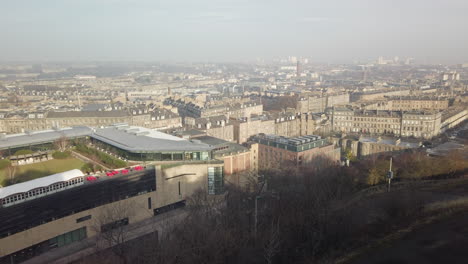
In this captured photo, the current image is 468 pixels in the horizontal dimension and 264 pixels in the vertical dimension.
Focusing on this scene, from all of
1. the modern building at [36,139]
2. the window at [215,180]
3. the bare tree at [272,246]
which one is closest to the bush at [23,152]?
the modern building at [36,139]

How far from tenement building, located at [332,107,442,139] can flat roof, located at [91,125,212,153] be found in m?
23.0

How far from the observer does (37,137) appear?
18844mm

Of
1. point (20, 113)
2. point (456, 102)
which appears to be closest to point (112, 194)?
point (20, 113)

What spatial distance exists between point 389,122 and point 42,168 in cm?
3062

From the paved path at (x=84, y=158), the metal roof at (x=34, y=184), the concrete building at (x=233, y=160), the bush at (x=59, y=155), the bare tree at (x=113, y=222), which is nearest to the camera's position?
the metal roof at (x=34, y=184)

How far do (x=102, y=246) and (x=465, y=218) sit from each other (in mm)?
12763

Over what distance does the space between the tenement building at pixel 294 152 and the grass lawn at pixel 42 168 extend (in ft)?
41.0

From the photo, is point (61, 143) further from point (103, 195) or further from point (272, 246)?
point (272, 246)

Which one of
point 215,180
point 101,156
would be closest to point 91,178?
point 101,156

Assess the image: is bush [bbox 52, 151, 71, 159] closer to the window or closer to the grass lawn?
the grass lawn

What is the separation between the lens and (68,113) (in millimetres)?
35844

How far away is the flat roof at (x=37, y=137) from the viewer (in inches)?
696

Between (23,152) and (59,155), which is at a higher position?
(23,152)

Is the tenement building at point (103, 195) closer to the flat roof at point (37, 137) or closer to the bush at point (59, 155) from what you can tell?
the flat roof at point (37, 137)
